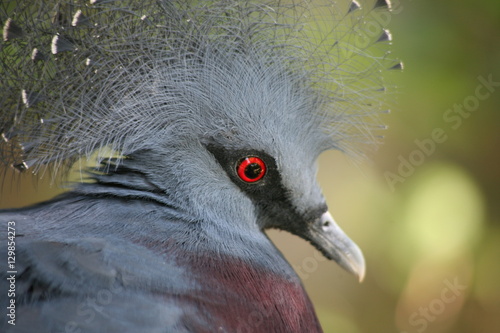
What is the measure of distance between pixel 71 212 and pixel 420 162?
7.13ft

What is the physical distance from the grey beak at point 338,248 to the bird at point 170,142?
0.56 feet

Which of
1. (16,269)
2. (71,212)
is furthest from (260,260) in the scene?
(16,269)

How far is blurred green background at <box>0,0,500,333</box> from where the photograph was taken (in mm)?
2971

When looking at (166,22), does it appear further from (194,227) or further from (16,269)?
(16,269)

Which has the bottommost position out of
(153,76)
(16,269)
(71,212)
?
(16,269)

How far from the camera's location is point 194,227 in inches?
69.9

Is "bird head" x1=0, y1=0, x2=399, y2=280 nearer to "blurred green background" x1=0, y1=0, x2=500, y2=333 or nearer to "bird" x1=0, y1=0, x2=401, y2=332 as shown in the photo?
"bird" x1=0, y1=0, x2=401, y2=332

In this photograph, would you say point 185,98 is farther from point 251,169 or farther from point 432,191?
point 432,191

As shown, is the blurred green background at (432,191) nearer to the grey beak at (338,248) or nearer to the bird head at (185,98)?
the grey beak at (338,248)

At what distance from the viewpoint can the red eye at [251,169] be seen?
185 cm

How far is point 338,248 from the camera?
211 centimetres

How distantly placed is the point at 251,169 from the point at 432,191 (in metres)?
1.66

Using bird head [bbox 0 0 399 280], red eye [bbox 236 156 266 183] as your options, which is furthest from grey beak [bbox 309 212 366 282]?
red eye [bbox 236 156 266 183]

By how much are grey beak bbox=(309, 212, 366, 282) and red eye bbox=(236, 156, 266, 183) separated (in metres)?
0.35
